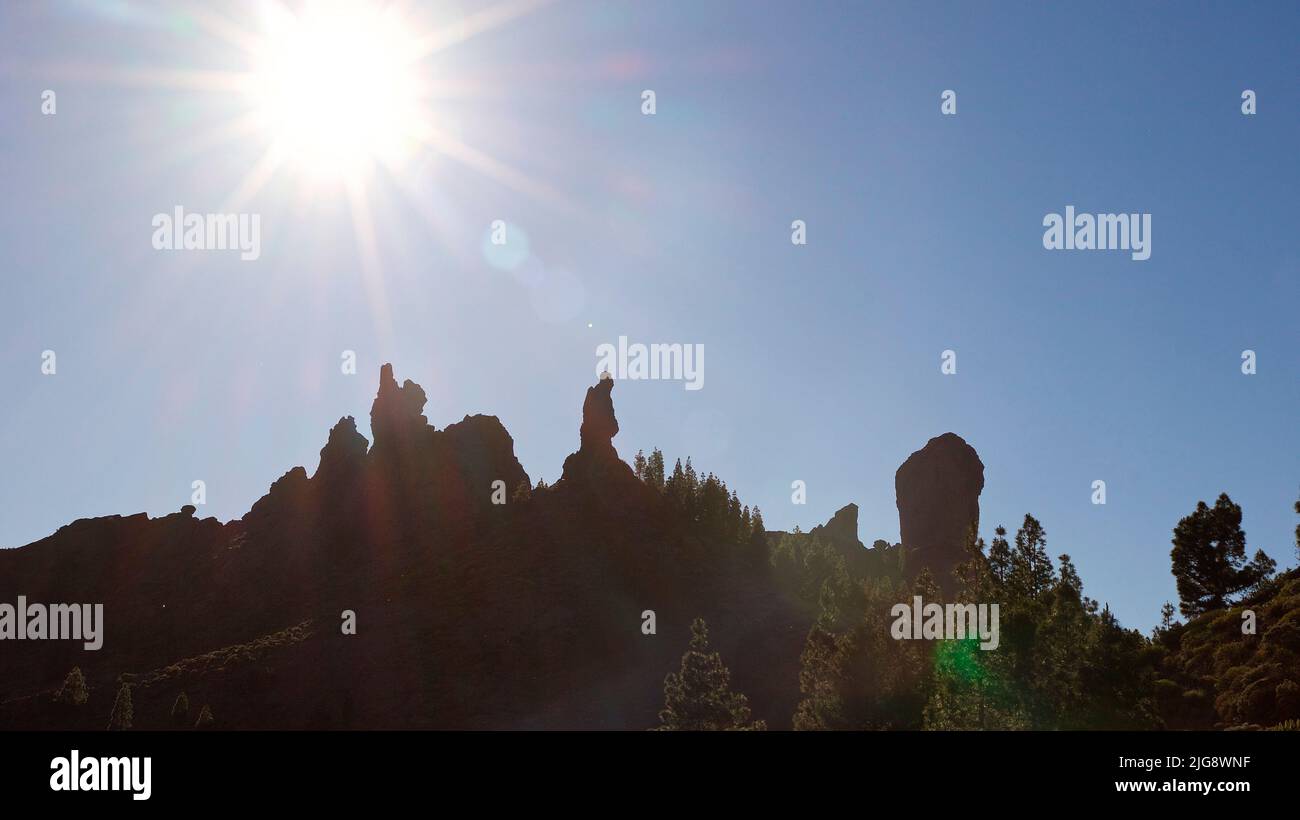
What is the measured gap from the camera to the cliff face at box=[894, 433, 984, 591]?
158 m

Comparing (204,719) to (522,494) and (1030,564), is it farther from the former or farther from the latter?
(1030,564)

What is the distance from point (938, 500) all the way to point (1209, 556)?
69086 millimetres

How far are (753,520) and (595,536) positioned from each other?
27950 mm

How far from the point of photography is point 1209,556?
9181cm

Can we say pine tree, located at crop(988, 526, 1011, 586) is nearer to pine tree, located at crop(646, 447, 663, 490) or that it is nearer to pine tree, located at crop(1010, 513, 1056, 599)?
pine tree, located at crop(1010, 513, 1056, 599)

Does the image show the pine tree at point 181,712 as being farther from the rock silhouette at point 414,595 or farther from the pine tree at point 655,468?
the pine tree at point 655,468

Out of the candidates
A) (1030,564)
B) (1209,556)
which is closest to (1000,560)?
(1030,564)

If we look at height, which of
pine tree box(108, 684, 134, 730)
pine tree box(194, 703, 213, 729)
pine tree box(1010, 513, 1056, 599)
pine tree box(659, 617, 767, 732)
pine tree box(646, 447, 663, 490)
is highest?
pine tree box(646, 447, 663, 490)

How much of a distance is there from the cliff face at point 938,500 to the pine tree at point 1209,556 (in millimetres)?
61691

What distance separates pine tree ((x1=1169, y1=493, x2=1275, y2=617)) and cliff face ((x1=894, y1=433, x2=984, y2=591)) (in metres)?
61.7

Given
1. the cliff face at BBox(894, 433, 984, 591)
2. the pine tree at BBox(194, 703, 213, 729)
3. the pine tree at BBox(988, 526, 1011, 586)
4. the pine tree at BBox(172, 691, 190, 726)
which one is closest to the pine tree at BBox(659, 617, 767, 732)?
the pine tree at BBox(988, 526, 1011, 586)

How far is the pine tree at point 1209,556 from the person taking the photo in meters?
90.3
